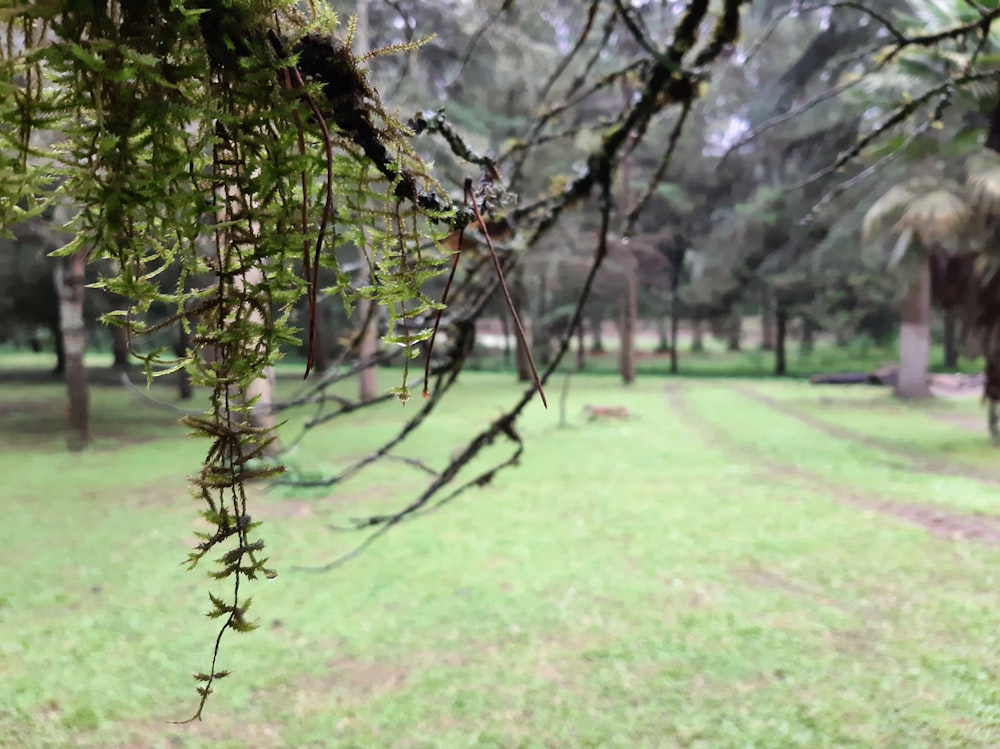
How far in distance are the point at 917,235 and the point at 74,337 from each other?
9844mm

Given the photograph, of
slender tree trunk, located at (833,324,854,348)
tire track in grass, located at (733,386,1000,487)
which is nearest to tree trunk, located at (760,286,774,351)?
slender tree trunk, located at (833,324,854,348)

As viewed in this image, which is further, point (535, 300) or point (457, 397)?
point (535, 300)

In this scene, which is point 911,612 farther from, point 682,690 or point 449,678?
point 449,678

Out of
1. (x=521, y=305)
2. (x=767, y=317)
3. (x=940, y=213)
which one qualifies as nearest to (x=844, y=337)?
(x=767, y=317)

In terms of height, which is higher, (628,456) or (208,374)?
(208,374)

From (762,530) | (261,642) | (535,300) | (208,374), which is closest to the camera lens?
(208,374)

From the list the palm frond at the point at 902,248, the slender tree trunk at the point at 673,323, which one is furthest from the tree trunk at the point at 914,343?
the slender tree trunk at the point at 673,323

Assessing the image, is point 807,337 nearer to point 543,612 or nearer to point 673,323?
point 673,323

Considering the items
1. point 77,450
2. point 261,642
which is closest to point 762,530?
point 261,642

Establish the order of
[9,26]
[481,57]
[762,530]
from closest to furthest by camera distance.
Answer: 1. [9,26]
2. [762,530]
3. [481,57]

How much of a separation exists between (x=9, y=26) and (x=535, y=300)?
15.5 meters

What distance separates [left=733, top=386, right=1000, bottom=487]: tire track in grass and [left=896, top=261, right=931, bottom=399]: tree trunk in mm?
2464

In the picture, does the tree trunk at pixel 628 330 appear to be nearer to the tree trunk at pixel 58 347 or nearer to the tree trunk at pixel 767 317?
the tree trunk at pixel 767 317

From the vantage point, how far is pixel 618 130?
1451 mm
